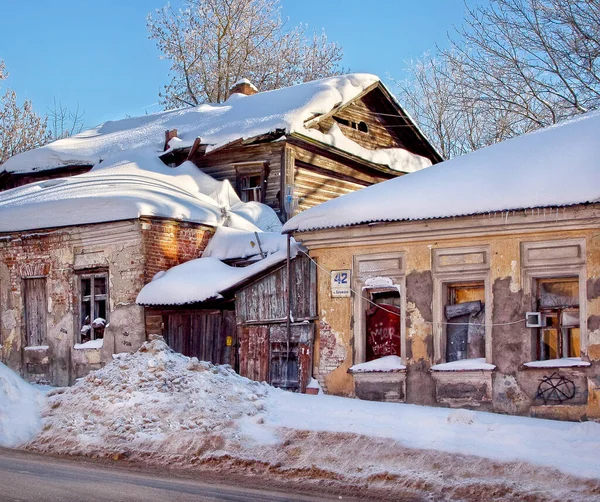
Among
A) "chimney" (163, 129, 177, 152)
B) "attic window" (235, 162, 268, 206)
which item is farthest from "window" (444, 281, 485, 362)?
"chimney" (163, 129, 177, 152)

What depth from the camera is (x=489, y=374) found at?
13.9 m

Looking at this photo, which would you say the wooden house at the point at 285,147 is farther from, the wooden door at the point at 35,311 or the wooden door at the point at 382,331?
the wooden door at the point at 382,331

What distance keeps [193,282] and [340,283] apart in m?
4.17

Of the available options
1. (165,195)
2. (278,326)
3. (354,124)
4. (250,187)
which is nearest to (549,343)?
(278,326)

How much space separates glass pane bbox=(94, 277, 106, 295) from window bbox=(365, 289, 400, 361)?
7522 mm

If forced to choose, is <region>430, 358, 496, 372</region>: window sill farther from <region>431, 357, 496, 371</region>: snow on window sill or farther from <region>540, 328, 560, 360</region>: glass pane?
<region>540, 328, 560, 360</region>: glass pane

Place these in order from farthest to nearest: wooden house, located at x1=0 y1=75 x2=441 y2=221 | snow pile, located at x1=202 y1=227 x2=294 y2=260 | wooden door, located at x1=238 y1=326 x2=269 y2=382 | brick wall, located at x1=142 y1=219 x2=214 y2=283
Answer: wooden house, located at x1=0 y1=75 x2=441 y2=221
brick wall, located at x1=142 y1=219 x2=214 y2=283
snow pile, located at x1=202 y1=227 x2=294 y2=260
wooden door, located at x1=238 y1=326 x2=269 y2=382

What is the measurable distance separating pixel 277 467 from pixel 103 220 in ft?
→ 35.1

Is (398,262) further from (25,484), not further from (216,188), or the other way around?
(216,188)

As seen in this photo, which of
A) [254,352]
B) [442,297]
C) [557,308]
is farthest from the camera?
[254,352]

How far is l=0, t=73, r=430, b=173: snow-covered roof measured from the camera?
2433cm

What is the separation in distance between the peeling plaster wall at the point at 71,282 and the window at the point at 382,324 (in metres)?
5.98

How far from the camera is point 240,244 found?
66.6 feet

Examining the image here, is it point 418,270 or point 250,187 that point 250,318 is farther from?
point 250,187
